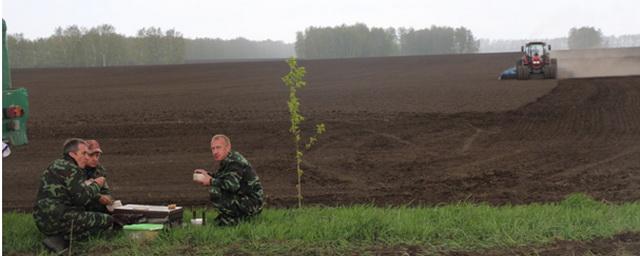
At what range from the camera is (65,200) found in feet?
23.3

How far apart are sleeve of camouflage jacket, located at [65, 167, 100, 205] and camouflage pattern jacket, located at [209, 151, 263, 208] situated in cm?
133

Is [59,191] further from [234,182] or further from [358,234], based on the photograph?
[358,234]

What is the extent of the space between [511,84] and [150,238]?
89.2ft

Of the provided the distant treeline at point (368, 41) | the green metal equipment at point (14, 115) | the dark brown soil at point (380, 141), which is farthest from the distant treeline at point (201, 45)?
the green metal equipment at point (14, 115)

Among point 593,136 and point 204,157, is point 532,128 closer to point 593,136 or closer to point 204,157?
point 593,136

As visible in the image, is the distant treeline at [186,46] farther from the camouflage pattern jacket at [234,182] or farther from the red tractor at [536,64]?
the camouflage pattern jacket at [234,182]

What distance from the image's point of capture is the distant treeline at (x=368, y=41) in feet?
375

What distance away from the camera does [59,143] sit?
59.7ft

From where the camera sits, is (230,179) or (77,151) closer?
(77,151)

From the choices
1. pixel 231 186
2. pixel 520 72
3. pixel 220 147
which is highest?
pixel 520 72

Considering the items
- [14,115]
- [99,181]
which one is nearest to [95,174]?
[99,181]

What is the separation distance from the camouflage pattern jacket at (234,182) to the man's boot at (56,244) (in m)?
1.63

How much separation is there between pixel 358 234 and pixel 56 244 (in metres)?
3.08

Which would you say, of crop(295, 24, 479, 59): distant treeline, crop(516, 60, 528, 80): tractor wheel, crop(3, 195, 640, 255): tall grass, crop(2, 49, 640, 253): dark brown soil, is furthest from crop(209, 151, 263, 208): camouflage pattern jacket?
crop(295, 24, 479, 59): distant treeline
